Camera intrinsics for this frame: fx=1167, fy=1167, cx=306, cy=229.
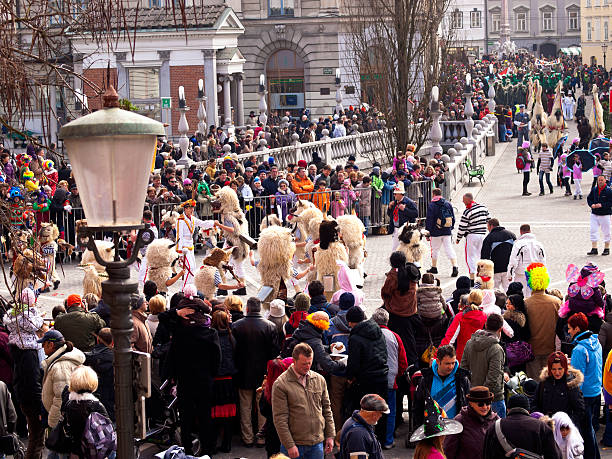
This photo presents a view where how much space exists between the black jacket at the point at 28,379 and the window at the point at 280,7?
5317 centimetres

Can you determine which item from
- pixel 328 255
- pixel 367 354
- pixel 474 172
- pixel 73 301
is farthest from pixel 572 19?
pixel 367 354

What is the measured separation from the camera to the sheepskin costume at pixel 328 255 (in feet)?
53.8

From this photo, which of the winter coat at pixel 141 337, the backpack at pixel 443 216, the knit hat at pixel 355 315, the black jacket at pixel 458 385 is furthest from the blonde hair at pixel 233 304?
the backpack at pixel 443 216

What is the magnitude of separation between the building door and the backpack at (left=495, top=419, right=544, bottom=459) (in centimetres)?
5492

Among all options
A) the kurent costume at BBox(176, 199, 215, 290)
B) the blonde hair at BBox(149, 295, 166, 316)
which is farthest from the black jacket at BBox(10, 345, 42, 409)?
the kurent costume at BBox(176, 199, 215, 290)

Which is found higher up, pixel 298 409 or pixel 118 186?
pixel 118 186

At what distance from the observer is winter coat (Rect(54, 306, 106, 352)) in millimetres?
11727

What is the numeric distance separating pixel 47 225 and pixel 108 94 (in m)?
13.5

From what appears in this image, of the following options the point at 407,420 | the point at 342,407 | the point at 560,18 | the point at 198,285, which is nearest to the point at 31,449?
the point at 342,407

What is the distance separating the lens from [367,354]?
441 inches

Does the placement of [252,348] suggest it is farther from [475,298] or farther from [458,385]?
[475,298]

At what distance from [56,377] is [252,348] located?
220 centimetres

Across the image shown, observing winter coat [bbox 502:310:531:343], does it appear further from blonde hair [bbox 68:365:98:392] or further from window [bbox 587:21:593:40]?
window [bbox 587:21:593:40]

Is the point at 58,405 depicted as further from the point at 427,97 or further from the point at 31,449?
the point at 427,97
